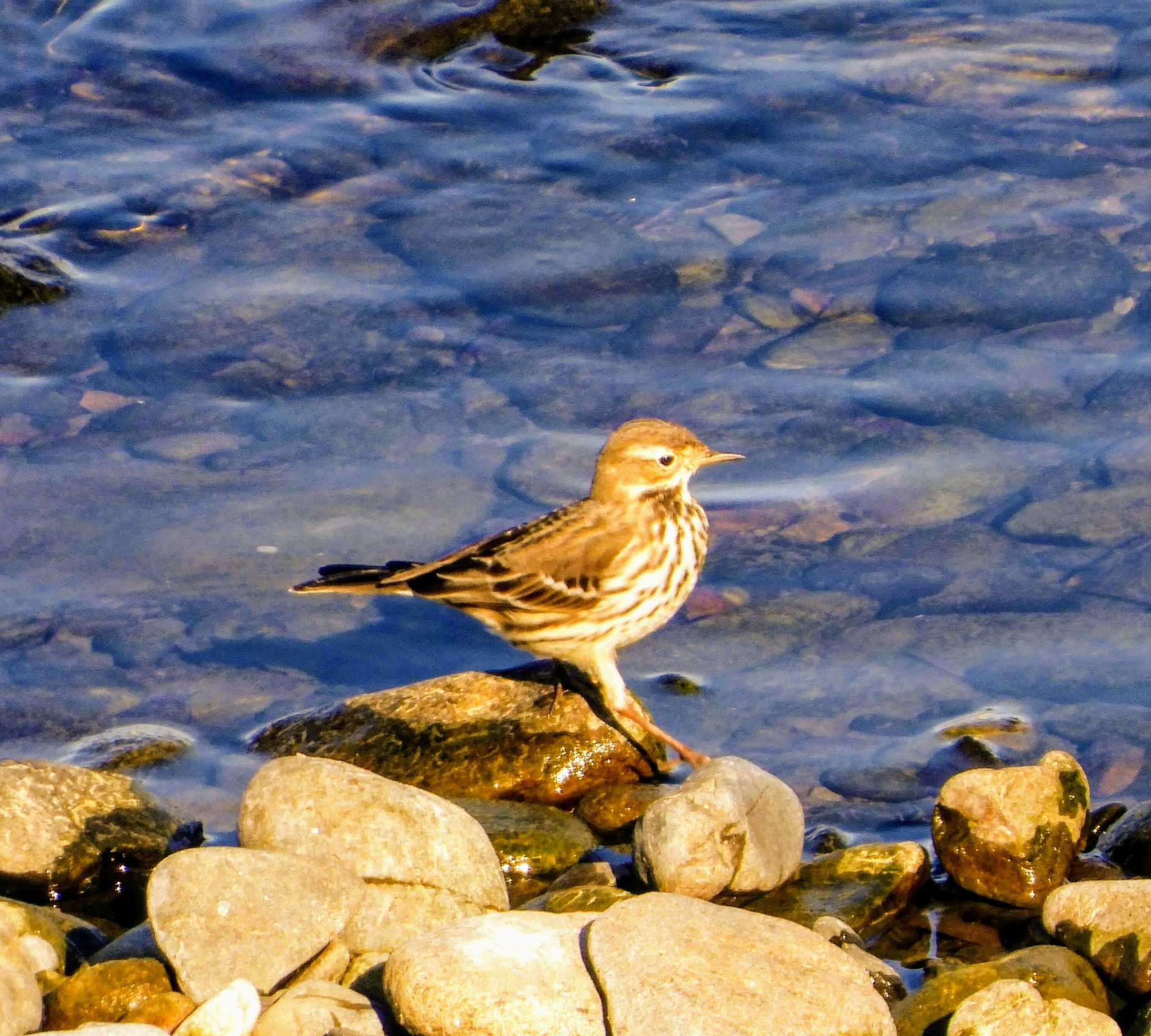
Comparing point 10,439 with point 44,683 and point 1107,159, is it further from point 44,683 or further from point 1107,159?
point 1107,159

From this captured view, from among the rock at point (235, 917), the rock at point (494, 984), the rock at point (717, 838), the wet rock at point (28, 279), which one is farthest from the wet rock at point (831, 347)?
the rock at point (494, 984)

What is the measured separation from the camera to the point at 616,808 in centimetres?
733

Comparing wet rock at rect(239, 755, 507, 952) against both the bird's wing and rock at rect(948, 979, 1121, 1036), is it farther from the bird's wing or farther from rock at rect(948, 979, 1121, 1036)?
Result: rock at rect(948, 979, 1121, 1036)

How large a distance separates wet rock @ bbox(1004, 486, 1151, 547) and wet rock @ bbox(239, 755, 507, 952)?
403 cm

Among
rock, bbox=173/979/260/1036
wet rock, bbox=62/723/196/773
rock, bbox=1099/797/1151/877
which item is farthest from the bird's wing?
rock, bbox=173/979/260/1036

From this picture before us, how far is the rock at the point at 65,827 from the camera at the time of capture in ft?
22.0

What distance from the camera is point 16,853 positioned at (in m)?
6.70

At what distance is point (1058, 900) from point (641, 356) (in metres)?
5.42

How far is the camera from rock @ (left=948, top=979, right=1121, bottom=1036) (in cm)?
525

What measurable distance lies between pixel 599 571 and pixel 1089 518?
9.54 feet

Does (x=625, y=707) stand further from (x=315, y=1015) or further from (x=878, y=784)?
(x=315, y=1015)

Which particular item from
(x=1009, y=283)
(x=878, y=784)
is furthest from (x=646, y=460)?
(x=1009, y=283)

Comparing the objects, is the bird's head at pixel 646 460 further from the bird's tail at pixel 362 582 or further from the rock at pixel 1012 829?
the rock at pixel 1012 829

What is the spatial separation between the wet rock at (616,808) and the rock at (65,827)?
1.68 metres
